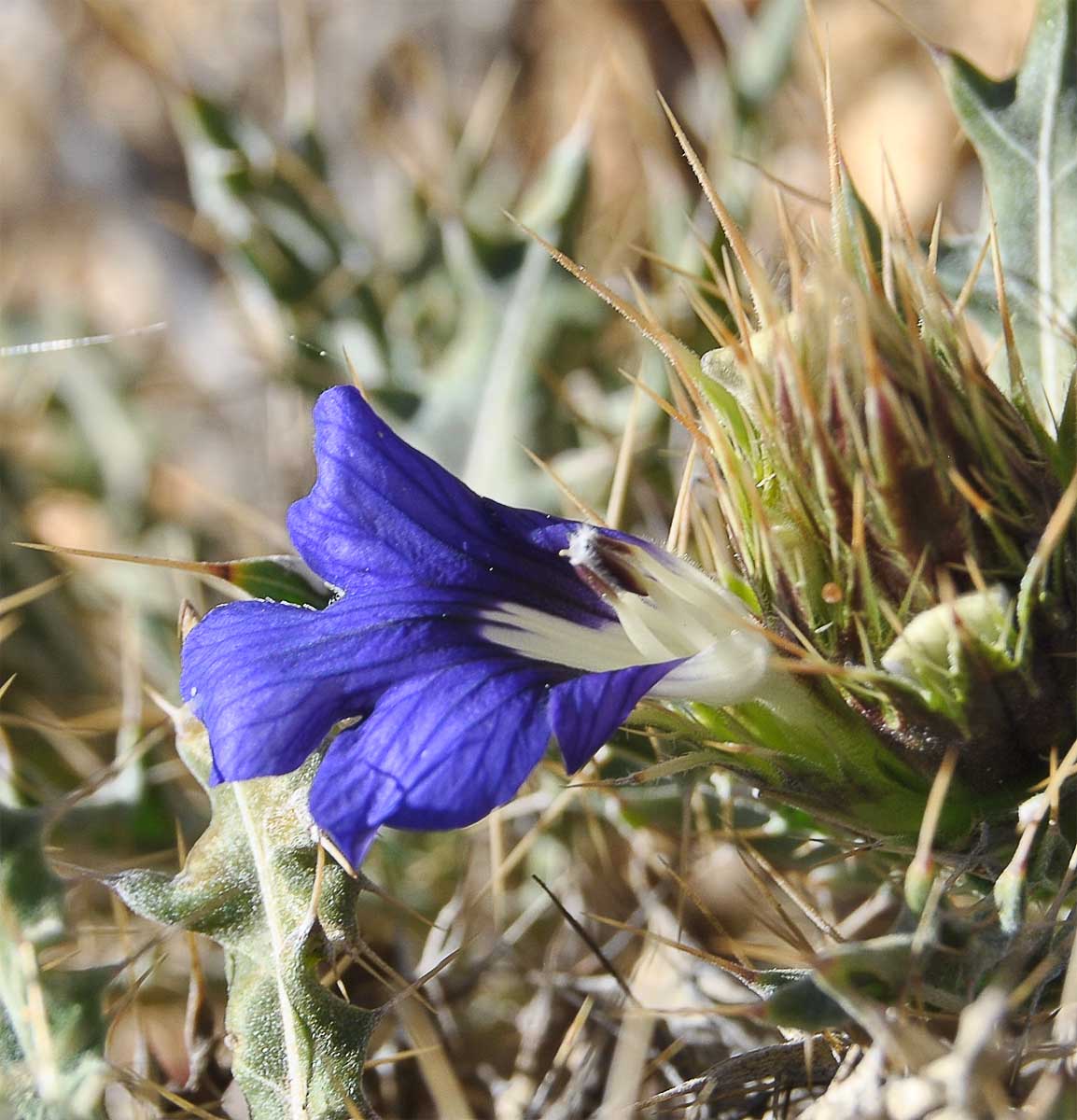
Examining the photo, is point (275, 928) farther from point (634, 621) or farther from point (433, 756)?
point (634, 621)

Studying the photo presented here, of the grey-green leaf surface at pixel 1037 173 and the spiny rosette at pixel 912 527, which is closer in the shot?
the spiny rosette at pixel 912 527

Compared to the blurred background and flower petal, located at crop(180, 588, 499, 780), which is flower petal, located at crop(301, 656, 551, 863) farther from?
the blurred background

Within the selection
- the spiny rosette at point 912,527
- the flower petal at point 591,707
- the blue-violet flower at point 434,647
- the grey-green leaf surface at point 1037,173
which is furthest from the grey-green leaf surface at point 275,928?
the grey-green leaf surface at point 1037,173

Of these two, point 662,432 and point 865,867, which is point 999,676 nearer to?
point 865,867

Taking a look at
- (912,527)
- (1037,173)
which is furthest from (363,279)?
(912,527)

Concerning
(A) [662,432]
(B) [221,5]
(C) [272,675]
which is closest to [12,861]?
(C) [272,675]

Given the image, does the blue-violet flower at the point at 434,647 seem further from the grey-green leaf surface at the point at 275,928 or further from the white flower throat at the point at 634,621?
the grey-green leaf surface at the point at 275,928
